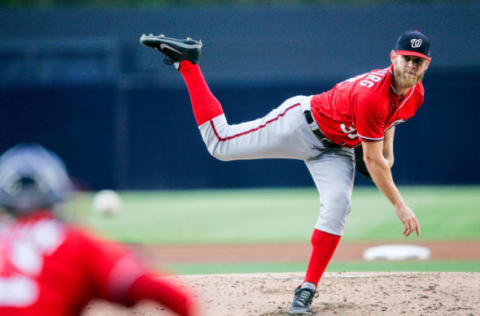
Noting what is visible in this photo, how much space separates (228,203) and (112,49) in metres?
6.58

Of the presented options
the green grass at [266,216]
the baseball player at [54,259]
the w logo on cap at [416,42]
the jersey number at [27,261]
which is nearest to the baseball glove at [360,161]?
the w logo on cap at [416,42]

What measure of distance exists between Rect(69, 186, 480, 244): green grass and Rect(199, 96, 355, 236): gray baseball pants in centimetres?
418

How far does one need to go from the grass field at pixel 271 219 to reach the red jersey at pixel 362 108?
2593mm

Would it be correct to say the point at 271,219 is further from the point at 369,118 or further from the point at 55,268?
the point at 55,268

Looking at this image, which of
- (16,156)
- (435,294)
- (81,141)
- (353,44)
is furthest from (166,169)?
(16,156)

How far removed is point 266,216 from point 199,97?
279 inches

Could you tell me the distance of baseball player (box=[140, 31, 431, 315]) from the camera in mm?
4121

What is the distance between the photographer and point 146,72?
59.0ft

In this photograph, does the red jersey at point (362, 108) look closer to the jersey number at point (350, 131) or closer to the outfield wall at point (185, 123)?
the jersey number at point (350, 131)

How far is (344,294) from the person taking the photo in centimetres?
502

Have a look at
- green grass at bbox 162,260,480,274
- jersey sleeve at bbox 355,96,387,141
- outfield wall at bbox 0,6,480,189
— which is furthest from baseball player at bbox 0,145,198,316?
outfield wall at bbox 0,6,480,189

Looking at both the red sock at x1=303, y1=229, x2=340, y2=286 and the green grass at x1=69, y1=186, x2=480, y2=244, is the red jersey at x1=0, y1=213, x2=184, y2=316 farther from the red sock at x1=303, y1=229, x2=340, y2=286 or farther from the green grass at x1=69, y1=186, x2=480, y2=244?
the green grass at x1=69, y1=186, x2=480, y2=244

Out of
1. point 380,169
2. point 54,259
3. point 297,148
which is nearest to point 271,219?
point 297,148

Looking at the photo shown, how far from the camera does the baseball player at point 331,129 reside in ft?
13.5
